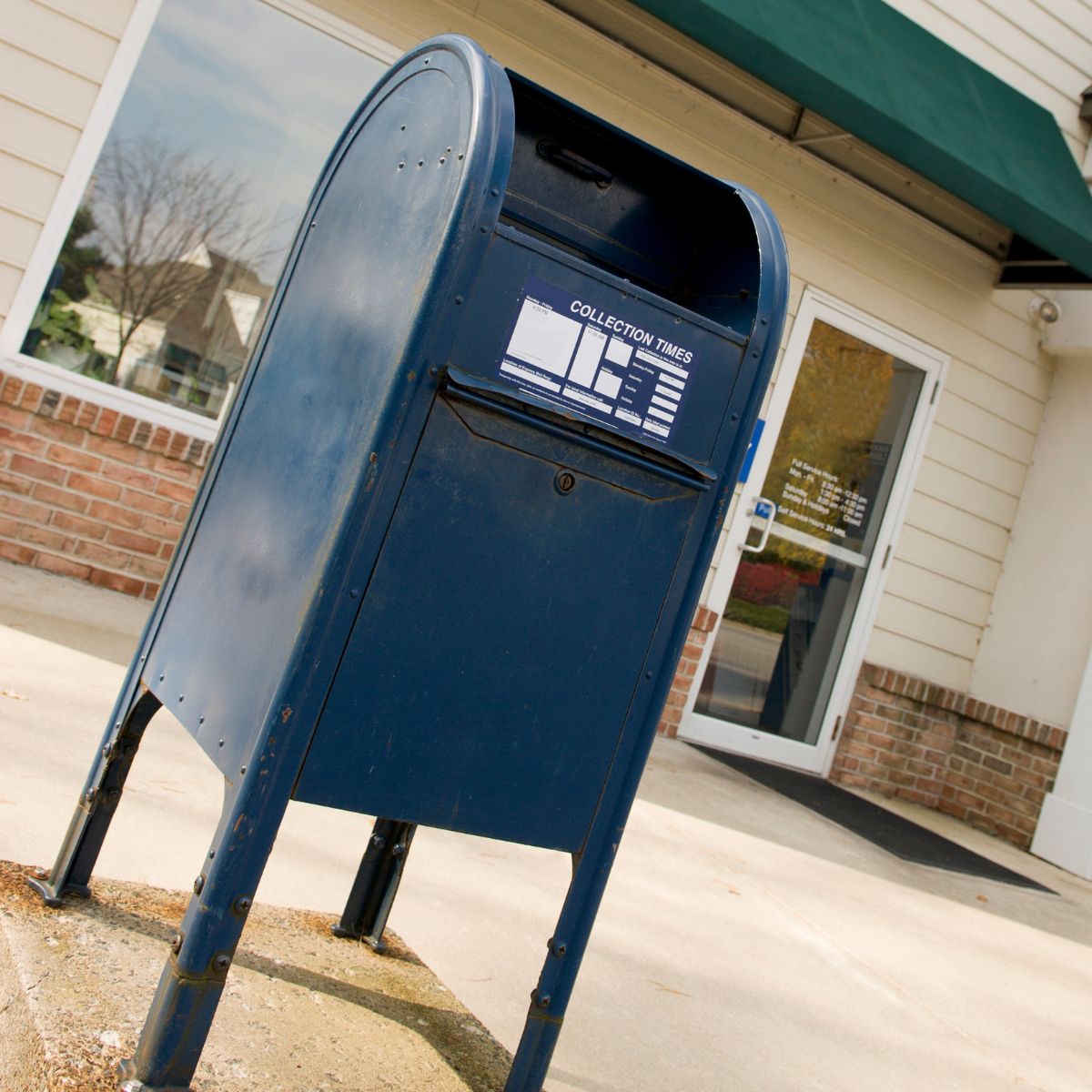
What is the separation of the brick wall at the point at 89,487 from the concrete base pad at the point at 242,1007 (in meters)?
3.09

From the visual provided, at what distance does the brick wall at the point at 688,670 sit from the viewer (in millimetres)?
6539

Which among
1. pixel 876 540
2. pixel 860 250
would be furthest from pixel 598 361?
pixel 876 540

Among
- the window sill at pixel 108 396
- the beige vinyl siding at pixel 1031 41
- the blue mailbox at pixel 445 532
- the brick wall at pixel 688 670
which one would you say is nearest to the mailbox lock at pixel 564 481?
the blue mailbox at pixel 445 532

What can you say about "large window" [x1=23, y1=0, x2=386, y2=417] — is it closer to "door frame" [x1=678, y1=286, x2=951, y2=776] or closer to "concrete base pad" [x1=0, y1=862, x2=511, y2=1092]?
"door frame" [x1=678, y1=286, x2=951, y2=776]

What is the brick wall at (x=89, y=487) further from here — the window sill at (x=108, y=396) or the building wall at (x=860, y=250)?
the building wall at (x=860, y=250)

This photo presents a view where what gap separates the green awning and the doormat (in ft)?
10.6

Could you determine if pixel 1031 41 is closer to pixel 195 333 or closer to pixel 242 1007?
pixel 195 333

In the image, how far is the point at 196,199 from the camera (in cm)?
534

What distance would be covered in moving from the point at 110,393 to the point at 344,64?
1.91 metres

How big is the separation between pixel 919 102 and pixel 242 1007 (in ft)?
18.0

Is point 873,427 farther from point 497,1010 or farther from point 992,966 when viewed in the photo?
point 497,1010

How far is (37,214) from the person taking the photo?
4.98m

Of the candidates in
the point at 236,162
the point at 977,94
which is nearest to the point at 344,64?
the point at 236,162

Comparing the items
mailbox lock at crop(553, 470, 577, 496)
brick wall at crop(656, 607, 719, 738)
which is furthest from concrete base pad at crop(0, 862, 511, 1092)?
brick wall at crop(656, 607, 719, 738)
